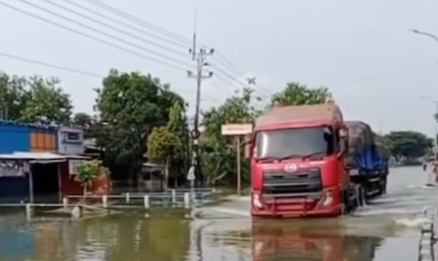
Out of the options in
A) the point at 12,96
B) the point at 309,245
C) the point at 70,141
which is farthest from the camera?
the point at 12,96

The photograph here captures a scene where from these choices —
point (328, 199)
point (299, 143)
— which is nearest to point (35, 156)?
point (299, 143)

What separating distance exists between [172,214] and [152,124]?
3558cm

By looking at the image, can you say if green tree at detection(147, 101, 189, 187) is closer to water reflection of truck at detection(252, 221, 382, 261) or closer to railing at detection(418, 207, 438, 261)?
water reflection of truck at detection(252, 221, 382, 261)

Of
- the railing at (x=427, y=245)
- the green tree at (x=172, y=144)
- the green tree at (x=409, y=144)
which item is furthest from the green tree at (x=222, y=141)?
the green tree at (x=409, y=144)

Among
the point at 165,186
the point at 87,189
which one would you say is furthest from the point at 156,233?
the point at 165,186

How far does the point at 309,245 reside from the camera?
15633 mm

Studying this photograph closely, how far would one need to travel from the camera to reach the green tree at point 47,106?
217 feet

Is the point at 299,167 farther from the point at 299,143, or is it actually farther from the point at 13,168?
the point at 13,168

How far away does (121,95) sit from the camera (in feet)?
205

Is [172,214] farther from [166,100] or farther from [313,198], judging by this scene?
[166,100]

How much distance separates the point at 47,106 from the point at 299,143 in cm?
4884

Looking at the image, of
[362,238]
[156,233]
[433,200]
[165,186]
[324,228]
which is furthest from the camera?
[165,186]

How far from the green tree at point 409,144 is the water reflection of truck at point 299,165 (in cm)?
11037

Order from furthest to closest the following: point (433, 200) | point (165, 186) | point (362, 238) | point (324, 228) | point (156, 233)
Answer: point (165, 186) → point (433, 200) → point (156, 233) → point (324, 228) → point (362, 238)
